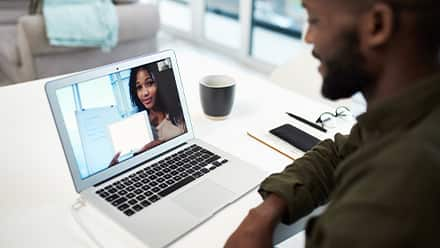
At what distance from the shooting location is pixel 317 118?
51.7 inches

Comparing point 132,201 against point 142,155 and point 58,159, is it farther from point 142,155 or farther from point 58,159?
point 58,159

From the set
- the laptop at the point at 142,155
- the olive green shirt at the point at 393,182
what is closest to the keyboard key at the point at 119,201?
the laptop at the point at 142,155

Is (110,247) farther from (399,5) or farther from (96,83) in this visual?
(399,5)

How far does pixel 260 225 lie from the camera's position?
2.72 feet

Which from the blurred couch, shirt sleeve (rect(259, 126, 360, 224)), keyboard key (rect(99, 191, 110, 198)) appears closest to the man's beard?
shirt sleeve (rect(259, 126, 360, 224))

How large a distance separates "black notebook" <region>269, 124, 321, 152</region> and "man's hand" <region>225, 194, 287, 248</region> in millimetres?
297

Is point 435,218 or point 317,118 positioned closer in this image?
point 435,218

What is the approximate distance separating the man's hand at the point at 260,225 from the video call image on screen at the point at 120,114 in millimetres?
312

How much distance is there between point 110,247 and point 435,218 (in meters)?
0.54

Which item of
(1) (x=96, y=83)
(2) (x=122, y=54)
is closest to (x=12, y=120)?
(1) (x=96, y=83)

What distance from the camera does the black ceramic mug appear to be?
4.14 ft

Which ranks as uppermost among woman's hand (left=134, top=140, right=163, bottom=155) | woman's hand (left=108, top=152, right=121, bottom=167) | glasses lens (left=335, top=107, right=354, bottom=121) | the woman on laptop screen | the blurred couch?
the woman on laptop screen

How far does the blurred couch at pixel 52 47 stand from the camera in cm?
249

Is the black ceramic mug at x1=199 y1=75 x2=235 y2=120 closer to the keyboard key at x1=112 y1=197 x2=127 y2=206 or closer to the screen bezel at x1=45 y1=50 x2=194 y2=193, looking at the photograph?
the screen bezel at x1=45 y1=50 x2=194 y2=193
